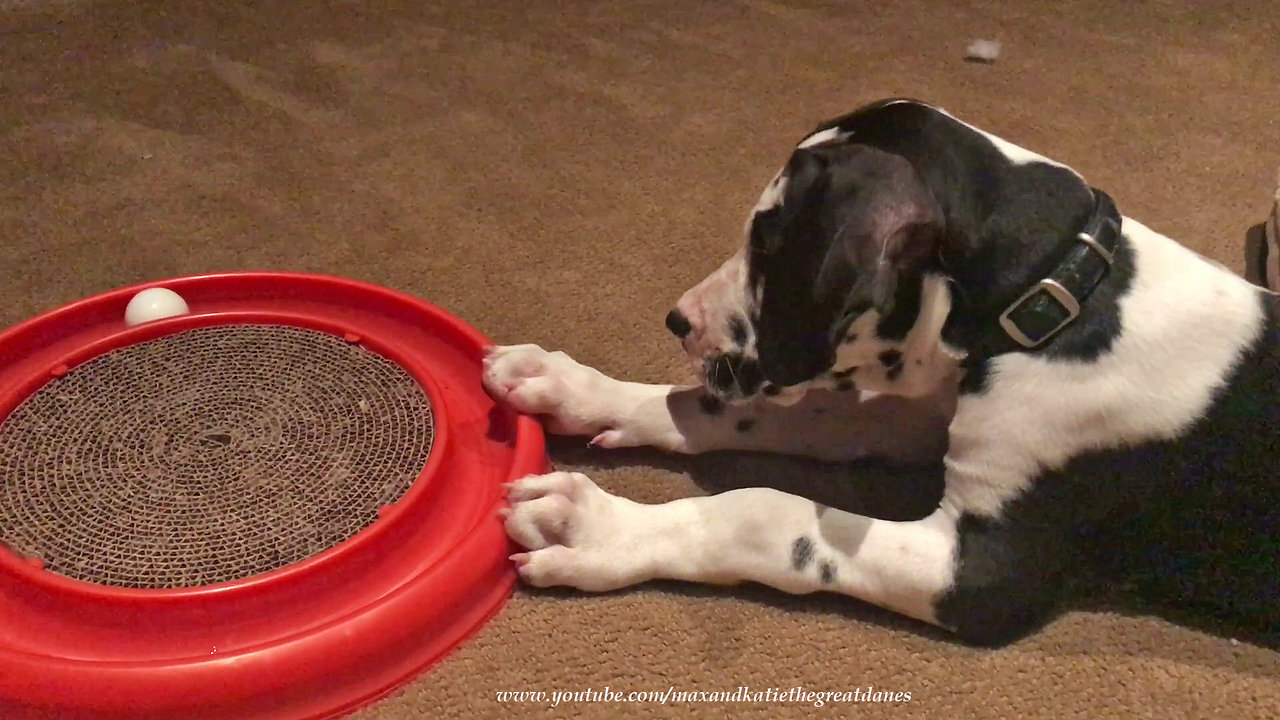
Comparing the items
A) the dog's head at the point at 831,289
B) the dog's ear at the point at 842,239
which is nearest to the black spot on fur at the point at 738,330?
the dog's head at the point at 831,289

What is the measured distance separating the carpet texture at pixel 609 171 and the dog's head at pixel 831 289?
0.31m

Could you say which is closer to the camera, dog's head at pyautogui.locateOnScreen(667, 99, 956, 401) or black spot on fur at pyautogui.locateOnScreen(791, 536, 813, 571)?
dog's head at pyautogui.locateOnScreen(667, 99, 956, 401)

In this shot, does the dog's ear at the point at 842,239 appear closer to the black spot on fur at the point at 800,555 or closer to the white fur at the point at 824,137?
the white fur at the point at 824,137

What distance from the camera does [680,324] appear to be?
5.57 feet

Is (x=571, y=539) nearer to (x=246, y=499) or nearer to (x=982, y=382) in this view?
(x=246, y=499)

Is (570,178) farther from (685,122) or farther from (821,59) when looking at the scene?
(821,59)

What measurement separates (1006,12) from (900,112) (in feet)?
9.75

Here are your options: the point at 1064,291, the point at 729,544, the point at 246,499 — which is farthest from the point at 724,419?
the point at 246,499

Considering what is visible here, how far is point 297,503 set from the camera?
1646mm

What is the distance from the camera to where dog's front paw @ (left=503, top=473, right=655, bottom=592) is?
157 centimetres

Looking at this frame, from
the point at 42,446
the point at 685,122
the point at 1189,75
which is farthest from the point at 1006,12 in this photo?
the point at 42,446

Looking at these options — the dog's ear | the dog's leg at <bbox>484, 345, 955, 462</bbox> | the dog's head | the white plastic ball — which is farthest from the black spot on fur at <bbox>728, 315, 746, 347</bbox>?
the white plastic ball

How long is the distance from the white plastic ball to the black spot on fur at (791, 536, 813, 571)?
47.8 inches

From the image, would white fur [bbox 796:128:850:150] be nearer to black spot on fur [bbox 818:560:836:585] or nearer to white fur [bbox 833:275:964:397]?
white fur [bbox 833:275:964:397]
